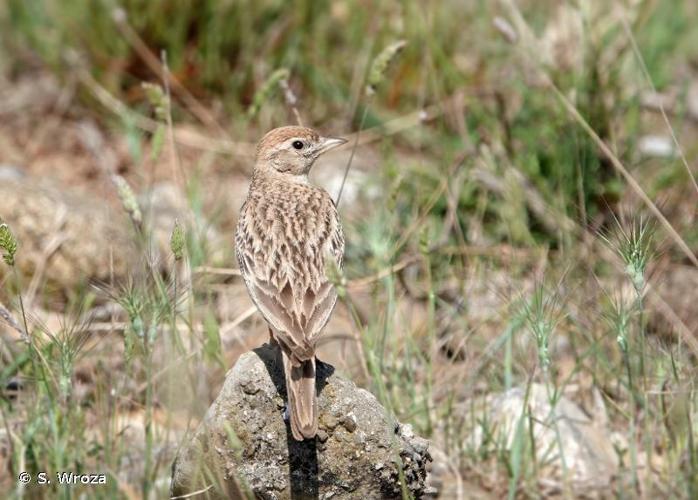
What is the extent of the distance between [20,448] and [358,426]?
49.6 inches

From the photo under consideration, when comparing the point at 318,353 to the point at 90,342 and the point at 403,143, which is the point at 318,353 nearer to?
the point at 90,342

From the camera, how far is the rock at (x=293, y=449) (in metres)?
4.46

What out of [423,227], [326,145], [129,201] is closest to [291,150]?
[326,145]

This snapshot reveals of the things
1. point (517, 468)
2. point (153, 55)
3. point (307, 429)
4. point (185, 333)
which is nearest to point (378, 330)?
point (185, 333)

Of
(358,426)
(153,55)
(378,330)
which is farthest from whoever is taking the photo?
(153,55)

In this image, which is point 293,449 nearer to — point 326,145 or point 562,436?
point 562,436

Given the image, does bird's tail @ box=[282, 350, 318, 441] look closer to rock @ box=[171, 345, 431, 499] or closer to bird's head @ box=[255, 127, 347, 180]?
rock @ box=[171, 345, 431, 499]

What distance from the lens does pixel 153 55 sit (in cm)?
866

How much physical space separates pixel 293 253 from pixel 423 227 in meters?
0.58

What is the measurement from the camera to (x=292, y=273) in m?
4.90

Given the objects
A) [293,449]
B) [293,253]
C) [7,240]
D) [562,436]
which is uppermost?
[293,253]

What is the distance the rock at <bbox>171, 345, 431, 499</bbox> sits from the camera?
4.46m

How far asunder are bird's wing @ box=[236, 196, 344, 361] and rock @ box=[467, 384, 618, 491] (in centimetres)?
103

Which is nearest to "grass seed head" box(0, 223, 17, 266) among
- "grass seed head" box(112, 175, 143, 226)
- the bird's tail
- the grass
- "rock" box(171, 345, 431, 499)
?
the grass
